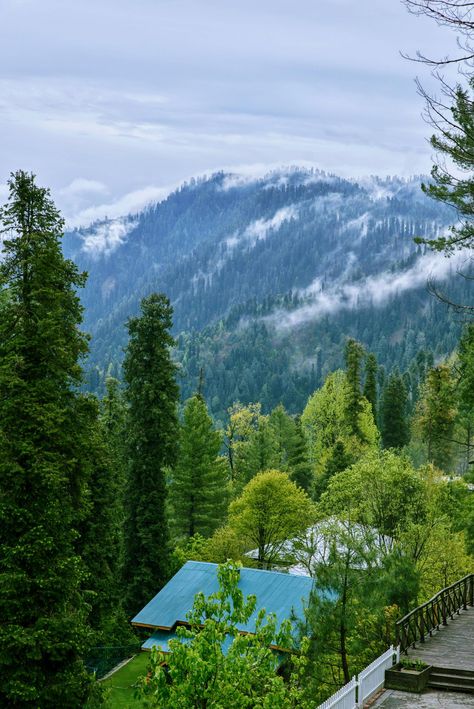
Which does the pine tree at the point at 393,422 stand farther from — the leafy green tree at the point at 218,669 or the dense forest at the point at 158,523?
the leafy green tree at the point at 218,669

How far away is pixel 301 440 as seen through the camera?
65875mm

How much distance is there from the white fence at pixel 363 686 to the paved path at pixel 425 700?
29 cm

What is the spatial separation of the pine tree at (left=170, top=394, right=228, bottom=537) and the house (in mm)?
11999

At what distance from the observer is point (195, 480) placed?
155ft

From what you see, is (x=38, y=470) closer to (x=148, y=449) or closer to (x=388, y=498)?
(x=148, y=449)

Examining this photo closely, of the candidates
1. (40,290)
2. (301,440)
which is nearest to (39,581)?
(40,290)

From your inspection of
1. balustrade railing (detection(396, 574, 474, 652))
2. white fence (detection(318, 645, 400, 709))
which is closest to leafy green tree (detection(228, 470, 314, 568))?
balustrade railing (detection(396, 574, 474, 652))

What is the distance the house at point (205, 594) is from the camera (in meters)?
31.4

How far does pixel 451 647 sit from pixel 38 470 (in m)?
11.6

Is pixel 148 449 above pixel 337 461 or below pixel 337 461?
above

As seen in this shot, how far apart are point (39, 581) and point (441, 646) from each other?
34.6 ft

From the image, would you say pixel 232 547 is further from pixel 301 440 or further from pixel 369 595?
pixel 301 440

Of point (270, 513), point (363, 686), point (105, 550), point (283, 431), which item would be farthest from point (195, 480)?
point (363, 686)

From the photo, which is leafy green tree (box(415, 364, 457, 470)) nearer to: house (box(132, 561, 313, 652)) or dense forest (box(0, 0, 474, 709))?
dense forest (box(0, 0, 474, 709))
